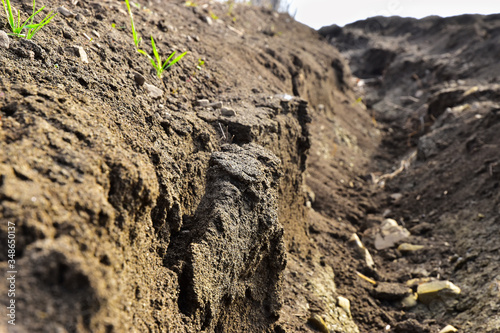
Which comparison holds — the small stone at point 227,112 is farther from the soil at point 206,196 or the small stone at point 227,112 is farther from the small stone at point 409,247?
the small stone at point 409,247

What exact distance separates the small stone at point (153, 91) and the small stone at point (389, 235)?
235 cm

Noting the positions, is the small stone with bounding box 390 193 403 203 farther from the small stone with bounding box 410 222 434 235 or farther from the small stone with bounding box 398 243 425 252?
the small stone with bounding box 398 243 425 252

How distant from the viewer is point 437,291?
2.58m

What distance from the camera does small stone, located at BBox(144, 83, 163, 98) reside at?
181 centimetres

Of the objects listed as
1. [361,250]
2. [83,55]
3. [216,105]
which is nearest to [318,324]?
[361,250]

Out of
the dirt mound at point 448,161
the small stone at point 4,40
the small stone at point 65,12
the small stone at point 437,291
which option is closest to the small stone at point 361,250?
the dirt mound at point 448,161

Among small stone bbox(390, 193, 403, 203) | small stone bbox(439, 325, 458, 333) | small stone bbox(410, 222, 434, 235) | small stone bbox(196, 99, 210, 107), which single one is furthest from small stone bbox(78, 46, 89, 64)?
small stone bbox(390, 193, 403, 203)

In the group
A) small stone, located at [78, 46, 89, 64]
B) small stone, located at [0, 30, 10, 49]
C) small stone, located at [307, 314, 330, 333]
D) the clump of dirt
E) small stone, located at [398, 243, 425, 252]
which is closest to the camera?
the clump of dirt

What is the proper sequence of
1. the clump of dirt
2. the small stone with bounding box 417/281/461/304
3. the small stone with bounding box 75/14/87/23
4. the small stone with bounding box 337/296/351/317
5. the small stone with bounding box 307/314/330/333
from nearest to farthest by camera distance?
the clump of dirt, the small stone with bounding box 75/14/87/23, the small stone with bounding box 307/314/330/333, the small stone with bounding box 337/296/351/317, the small stone with bounding box 417/281/461/304

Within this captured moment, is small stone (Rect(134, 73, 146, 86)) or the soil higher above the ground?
small stone (Rect(134, 73, 146, 86))

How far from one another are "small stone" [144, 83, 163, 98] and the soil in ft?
0.08

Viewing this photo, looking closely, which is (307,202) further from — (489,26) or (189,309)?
(489,26)

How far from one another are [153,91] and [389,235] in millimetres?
2483

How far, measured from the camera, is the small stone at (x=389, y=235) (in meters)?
3.31
